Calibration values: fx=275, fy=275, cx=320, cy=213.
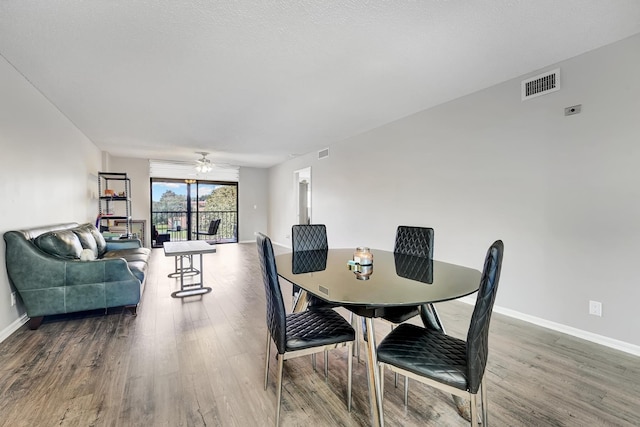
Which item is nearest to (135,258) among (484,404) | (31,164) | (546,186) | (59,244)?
(59,244)

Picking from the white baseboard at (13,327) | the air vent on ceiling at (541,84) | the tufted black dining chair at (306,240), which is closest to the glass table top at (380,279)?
the tufted black dining chair at (306,240)

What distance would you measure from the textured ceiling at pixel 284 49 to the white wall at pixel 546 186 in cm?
29

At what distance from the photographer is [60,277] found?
2.63 m

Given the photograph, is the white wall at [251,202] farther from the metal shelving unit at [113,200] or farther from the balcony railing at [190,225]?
the metal shelving unit at [113,200]

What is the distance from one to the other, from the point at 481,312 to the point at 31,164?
169 inches

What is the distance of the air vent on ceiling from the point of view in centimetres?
257

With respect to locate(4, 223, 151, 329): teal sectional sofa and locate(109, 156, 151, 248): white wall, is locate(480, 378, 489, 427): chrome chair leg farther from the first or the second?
locate(109, 156, 151, 248): white wall

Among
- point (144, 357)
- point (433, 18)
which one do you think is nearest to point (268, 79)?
point (433, 18)

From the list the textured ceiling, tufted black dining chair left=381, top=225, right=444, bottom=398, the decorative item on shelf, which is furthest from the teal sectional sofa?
tufted black dining chair left=381, top=225, right=444, bottom=398

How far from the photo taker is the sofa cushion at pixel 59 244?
2.69 metres

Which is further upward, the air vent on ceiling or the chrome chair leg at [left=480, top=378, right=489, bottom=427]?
the air vent on ceiling

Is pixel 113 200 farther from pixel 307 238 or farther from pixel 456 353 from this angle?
pixel 456 353

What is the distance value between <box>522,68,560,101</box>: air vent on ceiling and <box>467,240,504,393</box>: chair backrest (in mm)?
2393

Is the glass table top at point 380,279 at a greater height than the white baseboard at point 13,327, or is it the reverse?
the glass table top at point 380,279
